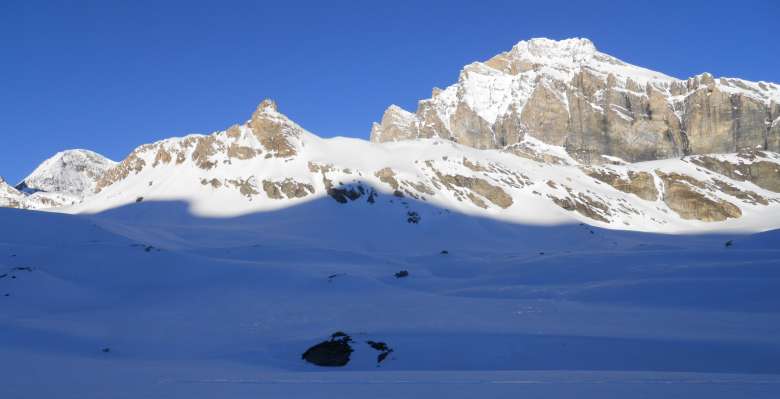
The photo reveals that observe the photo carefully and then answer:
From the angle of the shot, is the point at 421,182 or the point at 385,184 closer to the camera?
the point at 385,184

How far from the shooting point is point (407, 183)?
99688 millimetres

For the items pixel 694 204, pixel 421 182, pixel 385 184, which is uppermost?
pixel 421 182

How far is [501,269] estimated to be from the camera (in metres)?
42.0

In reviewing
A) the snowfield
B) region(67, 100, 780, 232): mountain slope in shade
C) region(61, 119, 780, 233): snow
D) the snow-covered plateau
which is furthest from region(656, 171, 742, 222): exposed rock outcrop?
the snowfield

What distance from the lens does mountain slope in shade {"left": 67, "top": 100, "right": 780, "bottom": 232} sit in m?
96.4

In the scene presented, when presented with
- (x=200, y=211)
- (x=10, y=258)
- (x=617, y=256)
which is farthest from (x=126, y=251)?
(x=200, y=211)

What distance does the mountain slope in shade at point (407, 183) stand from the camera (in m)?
96.4

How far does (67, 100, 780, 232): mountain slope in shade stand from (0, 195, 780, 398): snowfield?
147 feet

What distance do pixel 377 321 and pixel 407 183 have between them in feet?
245

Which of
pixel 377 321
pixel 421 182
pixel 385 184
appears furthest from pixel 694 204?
pixel 377 321

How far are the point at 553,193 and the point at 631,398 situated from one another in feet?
339

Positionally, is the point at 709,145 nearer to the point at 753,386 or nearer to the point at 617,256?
the point at 617,256

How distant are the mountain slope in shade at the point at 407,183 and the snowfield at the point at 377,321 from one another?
44.8 meters

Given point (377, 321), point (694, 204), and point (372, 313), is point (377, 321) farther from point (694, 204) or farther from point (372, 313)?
point (694, 204)
